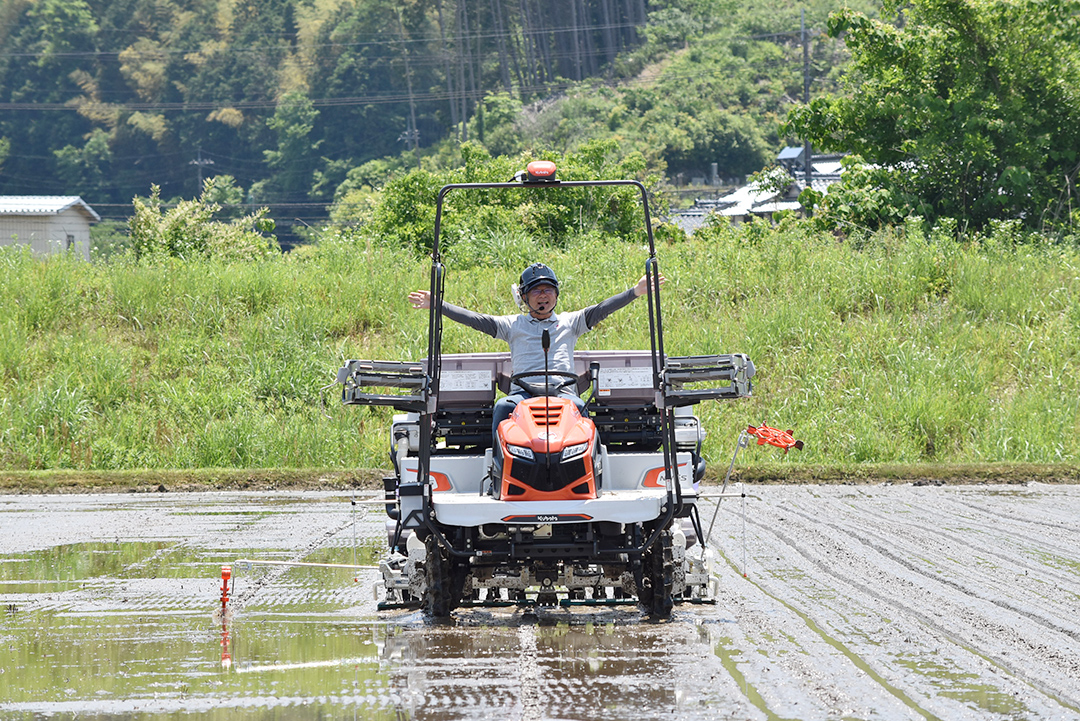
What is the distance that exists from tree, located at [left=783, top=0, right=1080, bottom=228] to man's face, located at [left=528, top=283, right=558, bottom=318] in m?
15.7

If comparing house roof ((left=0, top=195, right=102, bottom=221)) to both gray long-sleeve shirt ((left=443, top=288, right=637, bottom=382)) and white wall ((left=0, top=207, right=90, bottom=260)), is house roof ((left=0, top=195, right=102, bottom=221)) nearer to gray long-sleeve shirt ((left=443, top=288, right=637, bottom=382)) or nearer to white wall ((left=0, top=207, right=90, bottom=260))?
white wall ((left=0, top=207, right=90, bottom=260))

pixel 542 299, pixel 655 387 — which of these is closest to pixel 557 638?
pixel 655 387

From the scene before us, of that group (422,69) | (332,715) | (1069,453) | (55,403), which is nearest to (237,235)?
(55,403)

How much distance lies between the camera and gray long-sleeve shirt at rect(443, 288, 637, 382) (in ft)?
23.7

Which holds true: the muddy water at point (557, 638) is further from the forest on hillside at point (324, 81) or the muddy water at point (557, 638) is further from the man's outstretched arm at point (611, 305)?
the forest on hillside at point (324, 81)

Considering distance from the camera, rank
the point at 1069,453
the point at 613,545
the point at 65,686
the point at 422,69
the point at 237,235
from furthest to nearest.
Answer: the point at 422,69
the point at 237,235
the point at 1069,453
the point at 613,545
the point at 65,686

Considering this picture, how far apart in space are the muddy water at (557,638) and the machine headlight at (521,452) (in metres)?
0.91

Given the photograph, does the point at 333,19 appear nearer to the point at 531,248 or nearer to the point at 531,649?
the point at 531,248

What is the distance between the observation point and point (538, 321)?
7.35 metres

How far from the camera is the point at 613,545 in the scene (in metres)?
6.35

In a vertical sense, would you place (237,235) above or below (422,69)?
below

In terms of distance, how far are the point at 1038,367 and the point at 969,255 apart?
306 cm

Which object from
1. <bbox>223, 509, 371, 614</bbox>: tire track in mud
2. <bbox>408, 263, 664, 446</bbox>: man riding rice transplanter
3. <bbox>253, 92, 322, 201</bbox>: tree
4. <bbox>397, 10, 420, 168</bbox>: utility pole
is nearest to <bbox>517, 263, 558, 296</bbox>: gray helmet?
<bbox>408, 263, 664, 446</bbox>: man riding rice transplanter

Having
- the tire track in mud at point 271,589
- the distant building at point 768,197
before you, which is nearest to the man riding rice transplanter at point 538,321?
the tire track in mud at point 271,589
